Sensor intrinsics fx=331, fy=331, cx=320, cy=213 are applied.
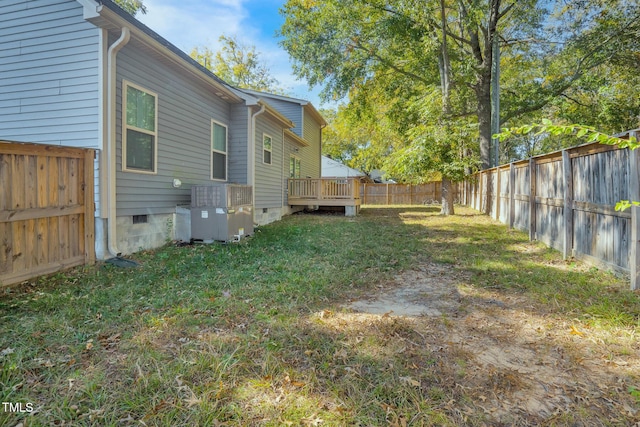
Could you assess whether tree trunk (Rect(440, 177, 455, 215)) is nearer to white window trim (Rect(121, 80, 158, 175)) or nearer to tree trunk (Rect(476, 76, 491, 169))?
tree trunk (Rect(476, 76, 491, 169))

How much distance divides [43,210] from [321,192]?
961 cm

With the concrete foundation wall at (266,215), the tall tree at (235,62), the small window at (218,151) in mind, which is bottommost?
the concrete foundation wall at (266,215)

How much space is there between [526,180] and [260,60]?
23483 millimetres

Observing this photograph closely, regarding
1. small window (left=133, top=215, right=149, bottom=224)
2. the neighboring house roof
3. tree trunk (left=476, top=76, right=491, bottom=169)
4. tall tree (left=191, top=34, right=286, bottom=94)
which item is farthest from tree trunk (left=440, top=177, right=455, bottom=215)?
tall tree (left=191, top=34, right=286, bottom=94)

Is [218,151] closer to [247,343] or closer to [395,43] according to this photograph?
[247,343]

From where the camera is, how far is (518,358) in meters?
2.35

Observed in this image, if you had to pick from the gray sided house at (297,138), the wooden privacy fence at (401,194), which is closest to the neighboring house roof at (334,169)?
the wooden privacy fence at (401,194)

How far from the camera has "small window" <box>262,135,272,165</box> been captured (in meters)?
10.0

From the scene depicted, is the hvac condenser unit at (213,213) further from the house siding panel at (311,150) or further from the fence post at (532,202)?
the house siding panel at (311,150)

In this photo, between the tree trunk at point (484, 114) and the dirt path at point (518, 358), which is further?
the tree trunk at point (484, 114)

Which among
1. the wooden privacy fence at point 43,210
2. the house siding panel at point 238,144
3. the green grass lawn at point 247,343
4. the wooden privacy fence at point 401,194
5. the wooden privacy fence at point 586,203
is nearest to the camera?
the green grass lawn at point 247,343

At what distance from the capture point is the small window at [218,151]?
8.09m

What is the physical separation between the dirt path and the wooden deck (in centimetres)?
942

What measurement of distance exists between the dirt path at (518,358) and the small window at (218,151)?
5.94 meters
